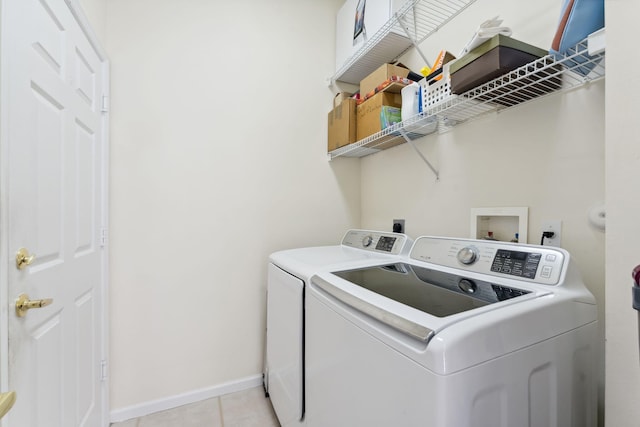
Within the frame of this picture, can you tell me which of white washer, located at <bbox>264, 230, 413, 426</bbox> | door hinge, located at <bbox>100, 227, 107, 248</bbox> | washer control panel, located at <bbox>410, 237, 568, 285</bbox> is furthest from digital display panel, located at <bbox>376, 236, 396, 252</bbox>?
door hinge, located at <bbox>100, 227, 107, 248</bbox>

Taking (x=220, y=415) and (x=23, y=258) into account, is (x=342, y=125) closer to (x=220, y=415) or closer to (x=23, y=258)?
(x=23, y=258)

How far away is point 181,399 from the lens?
5.87 ft

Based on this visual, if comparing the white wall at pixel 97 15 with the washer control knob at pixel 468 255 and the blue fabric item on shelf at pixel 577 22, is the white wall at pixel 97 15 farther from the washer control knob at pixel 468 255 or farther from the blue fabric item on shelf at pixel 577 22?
the washer control knob at pixel 468 255

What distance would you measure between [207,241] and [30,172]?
1.03m

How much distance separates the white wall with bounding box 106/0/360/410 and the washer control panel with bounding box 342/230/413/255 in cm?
37

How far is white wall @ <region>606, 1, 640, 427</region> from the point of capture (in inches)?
23.5

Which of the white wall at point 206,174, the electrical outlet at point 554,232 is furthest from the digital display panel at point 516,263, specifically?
the white wall at point 206,174

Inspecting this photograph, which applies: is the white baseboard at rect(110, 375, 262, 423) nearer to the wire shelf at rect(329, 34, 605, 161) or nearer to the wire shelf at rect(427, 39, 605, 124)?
the wire shelf at rect(329, 34, 605, 161)

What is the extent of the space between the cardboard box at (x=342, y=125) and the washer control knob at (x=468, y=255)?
1.07m

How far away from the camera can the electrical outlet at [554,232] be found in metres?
1.07

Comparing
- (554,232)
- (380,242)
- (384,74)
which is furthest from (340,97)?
(554,232)

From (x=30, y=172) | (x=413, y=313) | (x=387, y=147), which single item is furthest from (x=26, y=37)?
(x=387, y=147)

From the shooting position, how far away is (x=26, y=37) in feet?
2.93

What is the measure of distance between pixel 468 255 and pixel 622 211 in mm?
525
